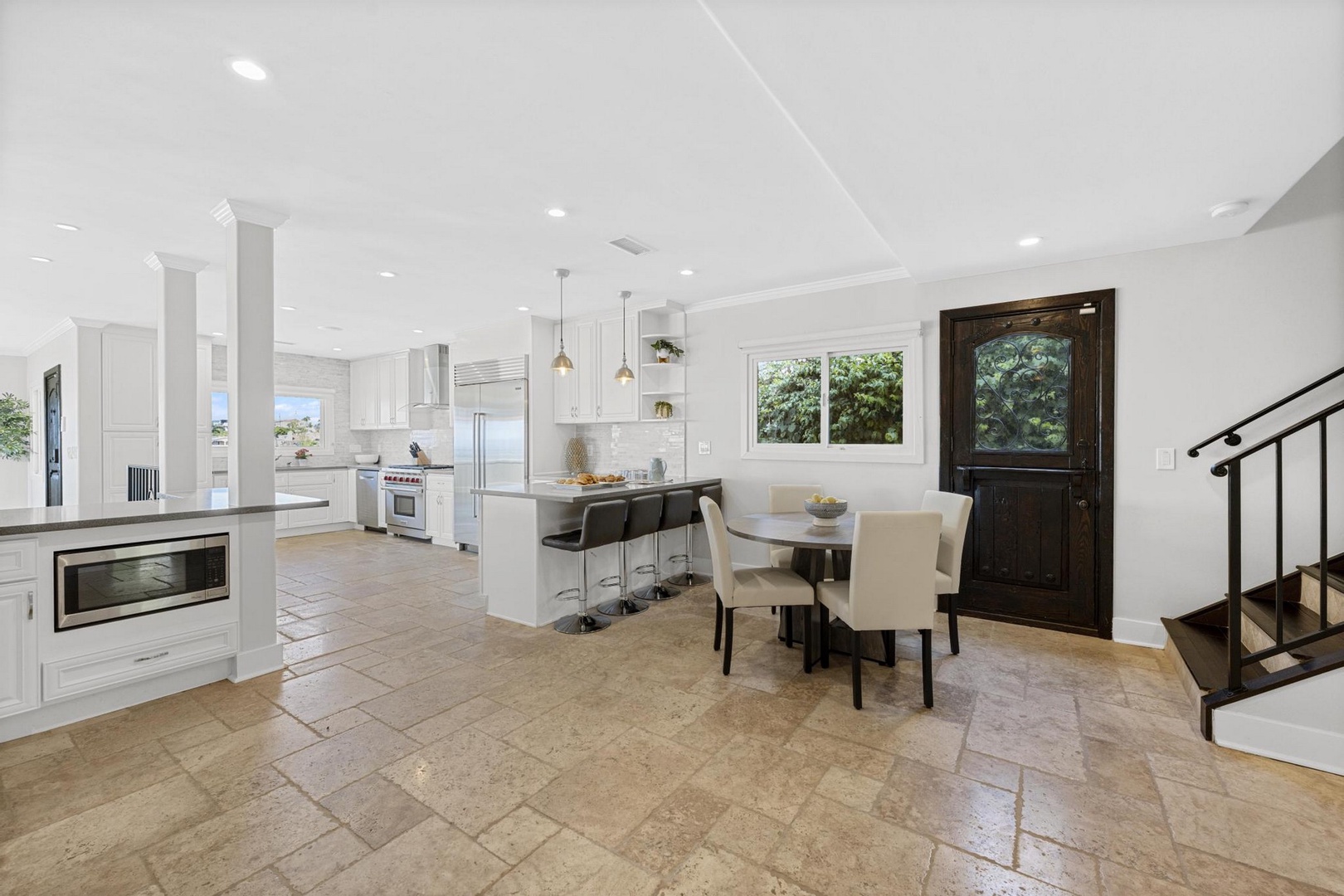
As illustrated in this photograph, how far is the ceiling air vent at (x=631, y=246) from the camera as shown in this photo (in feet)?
11.5

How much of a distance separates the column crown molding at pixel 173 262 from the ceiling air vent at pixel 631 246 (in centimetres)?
280

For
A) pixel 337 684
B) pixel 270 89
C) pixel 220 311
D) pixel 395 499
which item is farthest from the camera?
pixel 395 499

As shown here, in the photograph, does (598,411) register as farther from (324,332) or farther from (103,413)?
(103,413)

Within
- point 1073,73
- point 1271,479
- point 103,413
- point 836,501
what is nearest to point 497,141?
point 1073,73

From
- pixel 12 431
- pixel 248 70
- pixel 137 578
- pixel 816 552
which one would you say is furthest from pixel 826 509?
pixel 12 431

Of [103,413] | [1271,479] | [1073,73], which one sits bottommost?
[1271,479]

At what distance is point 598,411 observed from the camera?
5539mm

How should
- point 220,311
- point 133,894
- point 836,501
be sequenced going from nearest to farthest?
point 133,894 < point 836,501 < point 220,311

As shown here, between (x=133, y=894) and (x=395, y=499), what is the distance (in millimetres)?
6021

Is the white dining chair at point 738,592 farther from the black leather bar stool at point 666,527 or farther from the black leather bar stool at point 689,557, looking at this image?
the black leather bar stool at point 689,557

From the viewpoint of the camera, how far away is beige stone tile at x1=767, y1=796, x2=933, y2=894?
162cm

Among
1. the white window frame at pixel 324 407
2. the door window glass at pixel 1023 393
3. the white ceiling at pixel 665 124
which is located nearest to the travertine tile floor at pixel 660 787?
the door window glass at pixel 1023 393

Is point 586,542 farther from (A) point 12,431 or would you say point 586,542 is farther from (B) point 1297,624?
(A) point 12,431

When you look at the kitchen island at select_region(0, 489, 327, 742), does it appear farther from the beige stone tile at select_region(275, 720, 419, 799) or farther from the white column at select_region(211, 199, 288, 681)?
the beige stone tile at select_region(275, 720, 419, 799)
